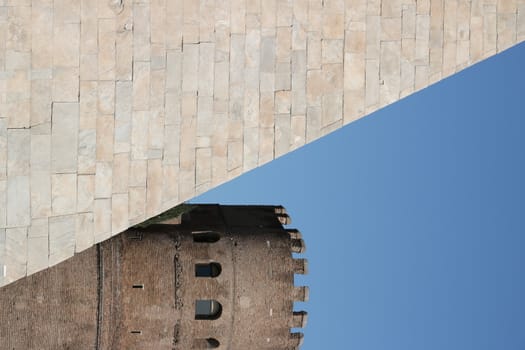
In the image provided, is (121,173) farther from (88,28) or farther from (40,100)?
(88,28)

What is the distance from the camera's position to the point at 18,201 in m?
15.5

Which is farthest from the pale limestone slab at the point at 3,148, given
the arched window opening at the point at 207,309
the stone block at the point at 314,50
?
the arched window opening at the point at 207,309

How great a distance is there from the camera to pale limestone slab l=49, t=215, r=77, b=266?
15828 millimetres

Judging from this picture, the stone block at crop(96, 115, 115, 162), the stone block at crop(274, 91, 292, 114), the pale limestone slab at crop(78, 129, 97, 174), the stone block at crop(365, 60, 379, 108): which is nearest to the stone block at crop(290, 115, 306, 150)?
the stone block at crop(274, 91, 292, 114)

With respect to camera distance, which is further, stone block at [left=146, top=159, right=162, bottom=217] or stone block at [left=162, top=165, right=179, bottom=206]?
stone block at [left=162, top=165, right=179, bottom=206]

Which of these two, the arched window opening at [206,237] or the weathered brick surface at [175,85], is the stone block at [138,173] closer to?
the weathered brick surface at [175,85]

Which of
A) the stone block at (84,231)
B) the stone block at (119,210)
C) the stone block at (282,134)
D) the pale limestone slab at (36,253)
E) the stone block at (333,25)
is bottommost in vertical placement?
the pale limestone slab at (36,253)

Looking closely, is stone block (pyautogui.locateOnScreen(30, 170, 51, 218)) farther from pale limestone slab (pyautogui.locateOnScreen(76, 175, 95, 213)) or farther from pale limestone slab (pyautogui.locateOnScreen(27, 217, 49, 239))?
pale limestone slab (pyautogui.locateOnScreen(76, 175, 95, 213))

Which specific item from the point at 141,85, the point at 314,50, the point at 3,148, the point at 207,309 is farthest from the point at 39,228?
the point at 207,309

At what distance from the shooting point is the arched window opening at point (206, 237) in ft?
82.9

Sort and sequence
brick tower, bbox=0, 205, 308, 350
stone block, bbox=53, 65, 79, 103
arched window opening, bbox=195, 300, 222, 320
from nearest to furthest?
stone block, bbox=53, 65, 79, 103 → brick tower, bbox=0, 205, 308, 350 → arched window opening, bbox=195, 300, 222, 320

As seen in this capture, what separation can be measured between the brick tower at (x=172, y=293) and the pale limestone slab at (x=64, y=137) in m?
7.83

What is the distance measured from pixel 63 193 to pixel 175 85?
2.31 meters

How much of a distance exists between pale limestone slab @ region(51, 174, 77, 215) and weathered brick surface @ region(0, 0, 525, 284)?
0.06 feet
